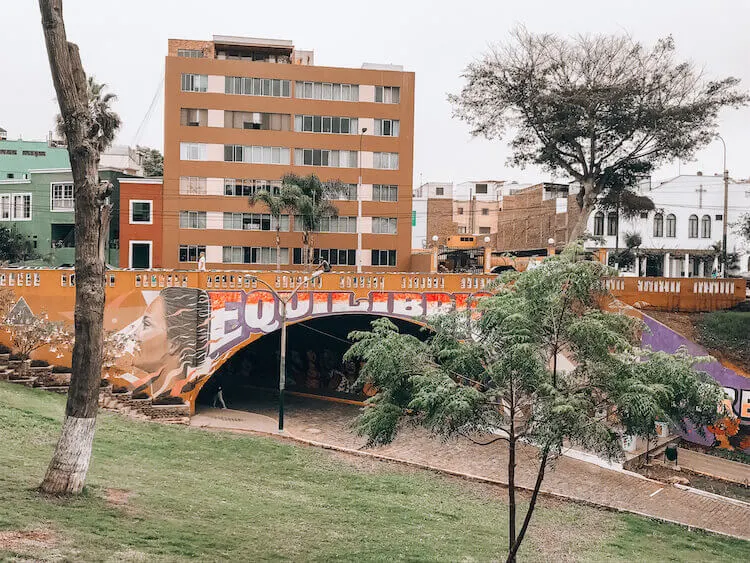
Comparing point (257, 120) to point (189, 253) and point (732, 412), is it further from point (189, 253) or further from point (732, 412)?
point (732, 412)

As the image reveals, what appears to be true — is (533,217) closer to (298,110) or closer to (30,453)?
(298,110)

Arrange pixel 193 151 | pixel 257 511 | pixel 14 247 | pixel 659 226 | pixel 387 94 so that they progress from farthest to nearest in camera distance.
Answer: pixel 659 226
pixel 387 94
pixel 14 247
pixel 193 151
pixel 257 511

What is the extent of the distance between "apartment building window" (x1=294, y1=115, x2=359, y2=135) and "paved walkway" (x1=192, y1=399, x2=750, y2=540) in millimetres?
20879

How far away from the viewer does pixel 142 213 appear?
4316 centimetres

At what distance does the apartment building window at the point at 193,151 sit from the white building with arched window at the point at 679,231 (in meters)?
26.5

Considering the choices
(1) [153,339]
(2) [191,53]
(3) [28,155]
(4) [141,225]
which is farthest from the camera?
(3) [28,155]

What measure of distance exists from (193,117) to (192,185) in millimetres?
4254

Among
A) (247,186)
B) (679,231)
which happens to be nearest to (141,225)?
(247,186)

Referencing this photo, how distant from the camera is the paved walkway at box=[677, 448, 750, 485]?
78.1 ft

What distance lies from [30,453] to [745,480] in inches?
873

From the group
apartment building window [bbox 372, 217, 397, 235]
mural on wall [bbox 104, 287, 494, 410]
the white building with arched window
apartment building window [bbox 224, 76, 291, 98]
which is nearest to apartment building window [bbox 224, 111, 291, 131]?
apartment building window [bbox 224, 76, 291, 98]

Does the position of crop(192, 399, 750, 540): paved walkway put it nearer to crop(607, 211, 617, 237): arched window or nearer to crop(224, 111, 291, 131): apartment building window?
crop(224, 111, 291, 131): apartment building window

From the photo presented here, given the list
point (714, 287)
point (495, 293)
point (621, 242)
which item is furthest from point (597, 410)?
point (621, 242)

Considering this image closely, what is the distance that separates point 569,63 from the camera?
33.7 m
